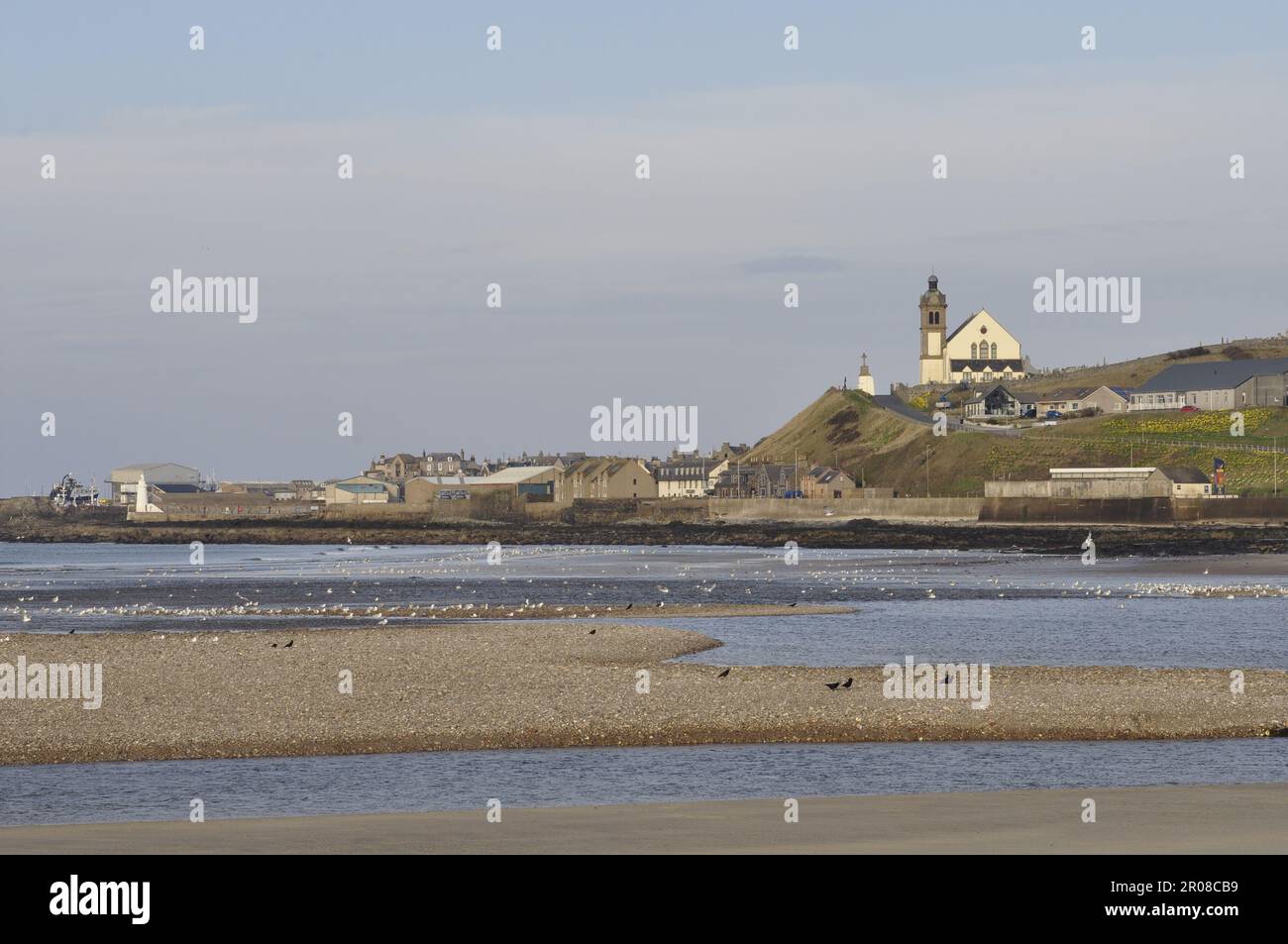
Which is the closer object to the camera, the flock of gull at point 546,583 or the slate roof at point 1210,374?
the flock of gull at point 546,583

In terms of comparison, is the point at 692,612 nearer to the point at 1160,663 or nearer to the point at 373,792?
the point at 1160,663

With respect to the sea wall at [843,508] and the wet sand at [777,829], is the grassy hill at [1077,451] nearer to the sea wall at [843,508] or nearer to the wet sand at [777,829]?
the sea wall at [843,508]

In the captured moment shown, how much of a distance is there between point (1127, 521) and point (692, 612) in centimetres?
8624

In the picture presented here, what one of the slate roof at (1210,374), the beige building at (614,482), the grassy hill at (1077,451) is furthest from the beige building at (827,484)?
the slate roof at (1210,374)

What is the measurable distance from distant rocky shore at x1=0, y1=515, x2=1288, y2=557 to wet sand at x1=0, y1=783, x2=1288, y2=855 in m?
84.3

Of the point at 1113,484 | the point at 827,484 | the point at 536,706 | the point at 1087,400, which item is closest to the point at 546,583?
the point at 536,706

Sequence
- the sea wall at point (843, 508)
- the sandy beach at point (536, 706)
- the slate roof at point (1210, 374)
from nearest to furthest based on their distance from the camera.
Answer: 1. the sandy beach at point (536, 706)
2. the sea wall at point (843, 508)
3. the slate roof at point (1210, 374)

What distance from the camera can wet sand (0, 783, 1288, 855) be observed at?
1836 cm

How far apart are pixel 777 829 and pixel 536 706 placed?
10.2 meters

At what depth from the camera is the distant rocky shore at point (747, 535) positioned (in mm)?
112875

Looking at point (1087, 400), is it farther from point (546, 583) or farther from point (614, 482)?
point (546, 583)

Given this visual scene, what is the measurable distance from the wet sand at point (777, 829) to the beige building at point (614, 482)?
171 meters
